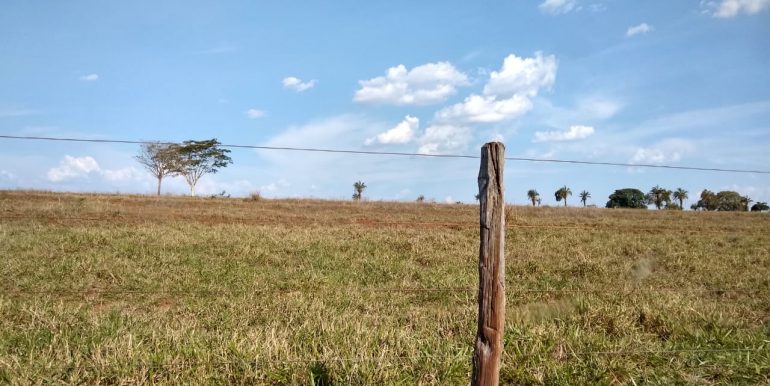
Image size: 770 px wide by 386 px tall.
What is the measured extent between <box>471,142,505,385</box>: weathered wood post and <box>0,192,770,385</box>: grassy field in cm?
104

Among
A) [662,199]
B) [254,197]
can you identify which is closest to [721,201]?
[662,199]

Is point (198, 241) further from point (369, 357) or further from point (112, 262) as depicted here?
point (369, 357)

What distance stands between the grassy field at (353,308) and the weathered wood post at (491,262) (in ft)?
3.42

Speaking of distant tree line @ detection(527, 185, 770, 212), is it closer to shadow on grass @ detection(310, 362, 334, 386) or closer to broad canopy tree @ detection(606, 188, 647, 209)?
broad canopy tree @ detection(606, 188, 647, 209)

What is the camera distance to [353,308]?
716 cm

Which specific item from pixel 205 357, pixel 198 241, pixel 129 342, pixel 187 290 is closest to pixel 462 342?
pixel 205 357

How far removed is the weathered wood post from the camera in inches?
134

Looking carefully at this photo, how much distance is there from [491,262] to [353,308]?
4.06 metres

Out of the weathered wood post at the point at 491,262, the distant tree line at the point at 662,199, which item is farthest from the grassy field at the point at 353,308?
the distant tree line at the point at 662,199

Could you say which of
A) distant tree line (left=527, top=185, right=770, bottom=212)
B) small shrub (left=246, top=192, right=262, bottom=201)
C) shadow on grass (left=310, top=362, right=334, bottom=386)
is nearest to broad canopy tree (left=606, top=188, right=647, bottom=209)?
distant tree line (left=527, top=185, right=770, bottom=212)

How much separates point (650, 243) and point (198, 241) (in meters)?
11.8

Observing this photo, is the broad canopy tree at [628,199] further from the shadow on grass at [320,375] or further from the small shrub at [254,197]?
the shadow on grass at [320,375]

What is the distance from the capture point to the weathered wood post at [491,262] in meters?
3.39

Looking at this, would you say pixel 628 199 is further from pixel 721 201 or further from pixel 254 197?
pixel 254 197
